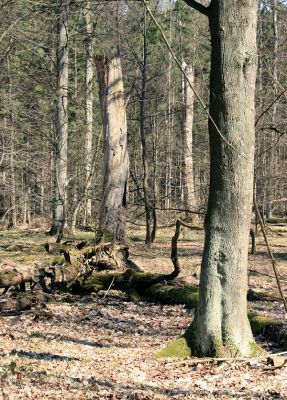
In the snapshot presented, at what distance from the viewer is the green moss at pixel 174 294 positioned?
892 centimetres

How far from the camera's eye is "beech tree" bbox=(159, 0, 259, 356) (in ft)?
17.3

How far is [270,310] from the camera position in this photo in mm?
8555

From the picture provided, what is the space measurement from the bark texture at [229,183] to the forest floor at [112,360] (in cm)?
32

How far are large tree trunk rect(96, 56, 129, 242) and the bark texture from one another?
22.2ft

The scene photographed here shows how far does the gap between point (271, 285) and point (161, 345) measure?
16.7ft

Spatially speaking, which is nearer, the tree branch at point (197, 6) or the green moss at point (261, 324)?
the tree branch at point (197, 6)

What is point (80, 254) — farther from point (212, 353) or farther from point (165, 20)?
point (165, 20)

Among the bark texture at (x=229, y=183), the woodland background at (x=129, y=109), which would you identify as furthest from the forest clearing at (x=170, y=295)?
the woodland background at (x=129, y=109)

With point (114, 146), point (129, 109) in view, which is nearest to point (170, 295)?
point (114, 146)

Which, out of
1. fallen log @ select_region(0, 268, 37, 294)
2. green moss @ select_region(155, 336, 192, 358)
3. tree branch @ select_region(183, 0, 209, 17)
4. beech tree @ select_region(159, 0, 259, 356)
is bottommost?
green moss @ select_region(155, 336, 192, 358)

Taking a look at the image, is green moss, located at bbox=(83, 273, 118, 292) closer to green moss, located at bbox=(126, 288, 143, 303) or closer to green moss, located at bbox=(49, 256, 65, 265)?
green moss, located at bbox=(126, 288, 143, 303)

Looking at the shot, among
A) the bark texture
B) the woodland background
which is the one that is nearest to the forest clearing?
the bark texture

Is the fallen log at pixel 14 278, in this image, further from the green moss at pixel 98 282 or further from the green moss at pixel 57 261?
the green moss at pixel 98 282

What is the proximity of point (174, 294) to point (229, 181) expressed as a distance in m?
4.36
